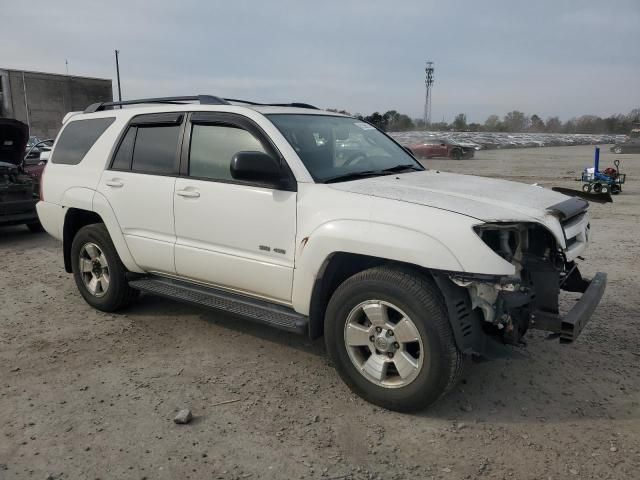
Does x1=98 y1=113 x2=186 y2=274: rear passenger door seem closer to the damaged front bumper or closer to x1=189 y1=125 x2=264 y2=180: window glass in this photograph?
x1=189 y1=125 x2=264 y2=180: window glass

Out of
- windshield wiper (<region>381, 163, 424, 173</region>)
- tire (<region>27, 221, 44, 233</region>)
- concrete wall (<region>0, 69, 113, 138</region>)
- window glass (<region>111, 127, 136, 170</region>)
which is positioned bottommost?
tire (<region>27, 221, 44, 233</region>)

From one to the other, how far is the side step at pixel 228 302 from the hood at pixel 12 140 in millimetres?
5061

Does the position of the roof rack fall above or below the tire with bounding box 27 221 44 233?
above

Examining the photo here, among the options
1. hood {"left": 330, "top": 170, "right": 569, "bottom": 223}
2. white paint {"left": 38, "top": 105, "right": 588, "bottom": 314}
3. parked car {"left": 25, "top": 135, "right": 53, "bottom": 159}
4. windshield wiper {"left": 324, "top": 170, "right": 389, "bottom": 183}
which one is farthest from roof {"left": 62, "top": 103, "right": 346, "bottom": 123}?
parked car {"left": 25, "top": 135, "right": 53, "bottom": 159}

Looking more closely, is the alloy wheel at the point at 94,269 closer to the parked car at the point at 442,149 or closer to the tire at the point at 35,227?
the tire at the point at 35,227

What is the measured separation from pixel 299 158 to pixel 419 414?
1852 mm

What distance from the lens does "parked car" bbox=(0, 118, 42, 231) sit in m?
8.30

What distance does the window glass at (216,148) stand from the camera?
3963mm

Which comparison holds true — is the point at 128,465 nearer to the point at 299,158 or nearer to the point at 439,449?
the point at 439,449

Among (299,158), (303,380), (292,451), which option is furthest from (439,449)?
(299,158)

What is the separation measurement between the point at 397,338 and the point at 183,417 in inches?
53.7

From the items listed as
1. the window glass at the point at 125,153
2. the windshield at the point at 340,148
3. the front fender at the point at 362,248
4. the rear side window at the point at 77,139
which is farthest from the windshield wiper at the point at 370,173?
the rear side window at the point at 77,139

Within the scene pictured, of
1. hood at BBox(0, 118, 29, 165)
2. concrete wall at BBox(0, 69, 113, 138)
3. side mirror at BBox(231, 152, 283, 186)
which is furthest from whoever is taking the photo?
concrete wall at BBox(0, 69, 113, 138)

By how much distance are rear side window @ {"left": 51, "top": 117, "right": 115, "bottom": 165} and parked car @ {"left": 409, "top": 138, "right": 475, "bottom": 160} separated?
26878 millimetres
